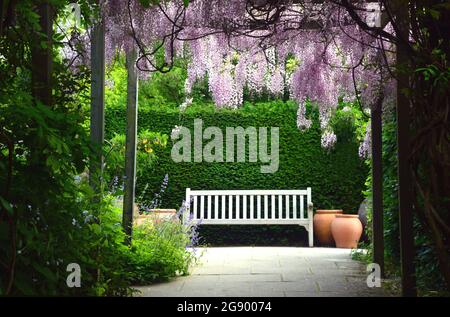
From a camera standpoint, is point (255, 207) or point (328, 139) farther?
point (255, 207)

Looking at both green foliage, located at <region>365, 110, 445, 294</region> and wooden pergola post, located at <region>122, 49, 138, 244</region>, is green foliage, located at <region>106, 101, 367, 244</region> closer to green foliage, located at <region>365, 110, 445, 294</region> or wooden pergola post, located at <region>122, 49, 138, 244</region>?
green foliage, located at <region>365, 110, 445, 294</region>

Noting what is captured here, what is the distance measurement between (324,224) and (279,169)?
1.12 meters

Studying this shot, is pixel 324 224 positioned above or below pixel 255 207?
below

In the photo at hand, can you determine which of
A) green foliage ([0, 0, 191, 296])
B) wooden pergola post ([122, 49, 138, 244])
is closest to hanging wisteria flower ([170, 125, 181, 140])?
wooden pergola post ([122, 49, 138, 244])

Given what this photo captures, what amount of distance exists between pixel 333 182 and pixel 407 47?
19.6ft

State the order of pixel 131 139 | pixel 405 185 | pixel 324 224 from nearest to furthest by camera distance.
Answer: pixel 405 185 → pixel 131 139 → pixel 324 224

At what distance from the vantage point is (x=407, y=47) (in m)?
3.25

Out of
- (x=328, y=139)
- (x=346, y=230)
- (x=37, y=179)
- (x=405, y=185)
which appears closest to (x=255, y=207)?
(x=328, y=139)

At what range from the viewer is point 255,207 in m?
9.42

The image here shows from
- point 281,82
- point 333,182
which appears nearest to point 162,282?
point 281,82

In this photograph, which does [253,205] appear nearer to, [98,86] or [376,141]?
[376,141]

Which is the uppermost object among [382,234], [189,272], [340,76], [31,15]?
[340,76]

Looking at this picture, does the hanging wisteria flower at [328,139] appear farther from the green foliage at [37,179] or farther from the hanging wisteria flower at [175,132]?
the green foliage at [37,179]

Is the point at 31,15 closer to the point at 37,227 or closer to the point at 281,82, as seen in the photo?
the point at 37,227
